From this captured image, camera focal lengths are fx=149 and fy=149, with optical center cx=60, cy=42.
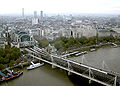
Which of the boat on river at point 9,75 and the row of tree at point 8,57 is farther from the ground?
A: the row of tree at point 8,57

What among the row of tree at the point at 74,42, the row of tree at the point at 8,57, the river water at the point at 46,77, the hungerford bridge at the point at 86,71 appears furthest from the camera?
the row of tree at the point at 74,42

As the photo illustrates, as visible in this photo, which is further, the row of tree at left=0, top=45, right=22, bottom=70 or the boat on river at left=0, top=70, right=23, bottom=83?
the row of tree at left=0, top=45, right=22, bottom=70

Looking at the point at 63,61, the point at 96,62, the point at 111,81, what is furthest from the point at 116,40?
the point at 111,81

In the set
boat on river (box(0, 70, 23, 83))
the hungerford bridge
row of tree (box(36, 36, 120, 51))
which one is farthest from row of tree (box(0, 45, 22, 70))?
row of tree (box(36, 36, 120, 51))

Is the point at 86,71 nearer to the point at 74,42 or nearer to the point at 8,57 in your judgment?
the point at 8,57

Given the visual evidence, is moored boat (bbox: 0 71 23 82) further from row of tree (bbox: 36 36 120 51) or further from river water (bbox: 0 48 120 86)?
row of tree (bbox: 36 36 120 51)

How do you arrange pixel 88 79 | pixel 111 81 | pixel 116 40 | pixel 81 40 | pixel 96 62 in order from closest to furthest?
pixel 111 81 → pixel 88 79 → pixel 96 62 → pixel 81 40 → pixel 116 40

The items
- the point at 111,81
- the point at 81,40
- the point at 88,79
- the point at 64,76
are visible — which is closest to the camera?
the point at 111,81

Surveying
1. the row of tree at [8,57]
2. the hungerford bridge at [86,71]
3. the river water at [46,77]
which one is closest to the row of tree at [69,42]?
the hungerford bridge at [86,71]

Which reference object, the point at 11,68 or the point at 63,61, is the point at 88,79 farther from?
the point at 11,68

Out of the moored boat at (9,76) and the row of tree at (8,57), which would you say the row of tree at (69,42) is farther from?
the moored boat at (9,76)

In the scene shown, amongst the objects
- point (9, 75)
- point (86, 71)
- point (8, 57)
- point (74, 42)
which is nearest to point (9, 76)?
point (9, 75)
